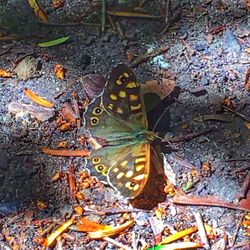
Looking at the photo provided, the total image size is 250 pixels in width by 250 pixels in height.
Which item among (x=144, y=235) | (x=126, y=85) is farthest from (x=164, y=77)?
(x=144, y=235)

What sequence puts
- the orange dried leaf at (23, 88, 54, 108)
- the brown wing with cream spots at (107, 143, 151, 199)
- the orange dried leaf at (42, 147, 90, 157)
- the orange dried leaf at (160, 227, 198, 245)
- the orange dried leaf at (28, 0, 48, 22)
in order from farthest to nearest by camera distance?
1. the orange dried leaf at (28, 0, 48, 22)
2. the orange dried leaf at (23, 88, 54, 108)
3. the orange dried leaf at (42, 147, 90, 157)
4. the orange dried leaf at (160, 227, 198, 245)
5. the brown wing with cream spots at (107, 143, 151, 199)

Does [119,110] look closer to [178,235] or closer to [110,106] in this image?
[110,106]

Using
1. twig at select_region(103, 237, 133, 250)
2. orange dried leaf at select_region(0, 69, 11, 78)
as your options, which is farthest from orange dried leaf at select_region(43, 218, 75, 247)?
Result: orange dried leaf at select_region(0, 69, 11, 78)

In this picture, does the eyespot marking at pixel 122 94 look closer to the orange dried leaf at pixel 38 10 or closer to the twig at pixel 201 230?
the twig at pixel 201 230

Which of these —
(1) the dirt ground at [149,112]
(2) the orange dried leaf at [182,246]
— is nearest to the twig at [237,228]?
(1) the dirt ground at [149,112]

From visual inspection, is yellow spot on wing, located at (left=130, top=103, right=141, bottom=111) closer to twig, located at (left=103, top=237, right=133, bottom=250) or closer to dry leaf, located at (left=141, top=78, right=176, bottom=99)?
dry leaf, located at (left=141, top=78, right=176, bottom=99)

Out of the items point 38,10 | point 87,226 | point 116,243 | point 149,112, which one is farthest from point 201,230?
point 38,10

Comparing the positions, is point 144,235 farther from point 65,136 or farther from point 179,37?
point 179,37
